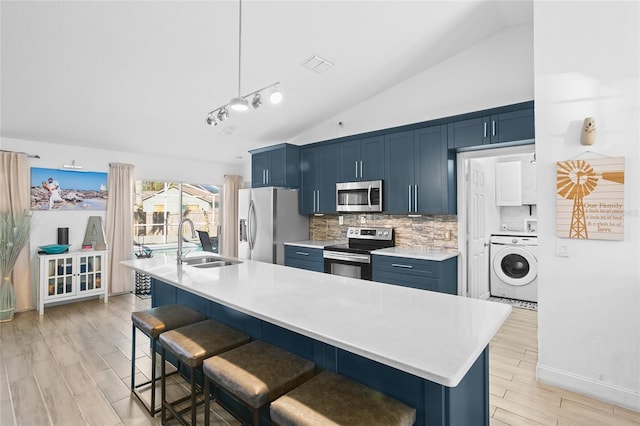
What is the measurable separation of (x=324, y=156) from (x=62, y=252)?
3.85 meters

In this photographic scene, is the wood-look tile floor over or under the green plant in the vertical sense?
under

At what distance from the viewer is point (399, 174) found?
3.99 metres

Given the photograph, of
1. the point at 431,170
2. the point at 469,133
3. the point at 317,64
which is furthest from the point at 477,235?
the point at 317,64

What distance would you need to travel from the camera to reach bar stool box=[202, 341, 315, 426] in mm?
1349

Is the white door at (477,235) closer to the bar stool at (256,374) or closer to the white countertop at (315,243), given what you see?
the white countertop at (315,243)

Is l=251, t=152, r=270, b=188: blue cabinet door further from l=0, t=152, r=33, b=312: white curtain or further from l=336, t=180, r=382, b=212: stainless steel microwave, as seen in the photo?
l=0, t=152, r=33, b=312: white curtain

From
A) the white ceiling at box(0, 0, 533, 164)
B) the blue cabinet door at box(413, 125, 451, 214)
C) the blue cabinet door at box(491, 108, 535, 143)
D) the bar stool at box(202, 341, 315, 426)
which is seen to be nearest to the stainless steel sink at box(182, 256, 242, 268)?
the bar stool at box(202, 341, 315, 426)

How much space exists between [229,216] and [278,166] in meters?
1.92

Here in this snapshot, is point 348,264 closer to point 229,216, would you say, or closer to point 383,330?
point 383,330

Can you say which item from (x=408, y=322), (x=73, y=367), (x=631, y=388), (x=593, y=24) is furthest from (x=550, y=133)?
(x=73, y=367)

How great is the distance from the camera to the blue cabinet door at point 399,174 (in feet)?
12.8

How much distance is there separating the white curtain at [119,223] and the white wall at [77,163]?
6.1 inches

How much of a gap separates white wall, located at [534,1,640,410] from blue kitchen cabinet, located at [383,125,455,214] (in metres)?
1.19

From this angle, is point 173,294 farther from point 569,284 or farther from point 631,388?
point 631,388
